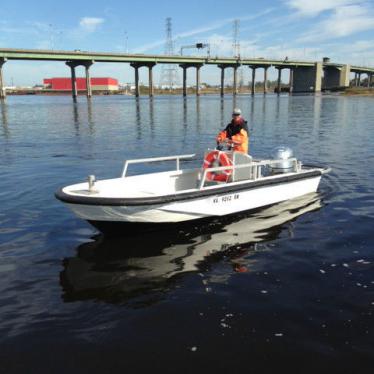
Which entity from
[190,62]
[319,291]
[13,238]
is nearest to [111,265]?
[13,238]

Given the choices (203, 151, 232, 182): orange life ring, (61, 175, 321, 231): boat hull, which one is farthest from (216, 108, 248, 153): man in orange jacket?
(61, 175, 321, 231): boat hull

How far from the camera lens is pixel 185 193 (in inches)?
345

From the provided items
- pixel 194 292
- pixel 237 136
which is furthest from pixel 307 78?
pixel 194 292

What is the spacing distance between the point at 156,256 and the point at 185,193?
4.98 feet

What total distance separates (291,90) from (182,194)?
168 metres

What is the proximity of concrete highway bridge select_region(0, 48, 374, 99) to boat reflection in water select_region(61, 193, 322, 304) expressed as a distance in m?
88.4

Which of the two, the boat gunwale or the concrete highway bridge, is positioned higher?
the concrete highway bridge

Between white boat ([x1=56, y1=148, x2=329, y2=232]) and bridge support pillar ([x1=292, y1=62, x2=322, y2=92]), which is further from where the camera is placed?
bridge support pillar ([x1=292, y1=62, x2=322, y2=92])

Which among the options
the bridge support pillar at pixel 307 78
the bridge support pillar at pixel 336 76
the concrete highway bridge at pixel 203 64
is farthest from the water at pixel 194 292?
the bridge support pillar at pixel 336 76

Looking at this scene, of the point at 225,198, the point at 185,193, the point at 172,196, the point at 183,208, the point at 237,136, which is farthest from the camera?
the point at 237,136

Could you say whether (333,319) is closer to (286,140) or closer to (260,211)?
(260,211)

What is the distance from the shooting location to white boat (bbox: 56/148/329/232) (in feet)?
26.8

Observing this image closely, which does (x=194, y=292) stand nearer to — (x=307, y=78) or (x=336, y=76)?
(x=307, y=78)

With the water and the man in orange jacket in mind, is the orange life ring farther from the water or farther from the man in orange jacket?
the water
